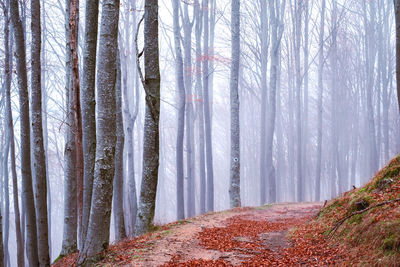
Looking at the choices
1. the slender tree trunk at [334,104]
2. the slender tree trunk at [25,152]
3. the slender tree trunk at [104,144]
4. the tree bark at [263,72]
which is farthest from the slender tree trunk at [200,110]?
the slender tree trunk at [104,144]

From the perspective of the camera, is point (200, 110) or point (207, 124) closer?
point (207, 124)

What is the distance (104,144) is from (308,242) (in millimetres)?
3711

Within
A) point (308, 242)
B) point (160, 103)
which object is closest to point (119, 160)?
point (308, 242)

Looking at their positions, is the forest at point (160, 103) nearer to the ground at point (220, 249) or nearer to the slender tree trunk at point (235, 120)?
the slender tree trunk at point (235, 120)

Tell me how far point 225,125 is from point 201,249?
40.5 m

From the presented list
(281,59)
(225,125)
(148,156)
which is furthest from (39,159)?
(225,125)

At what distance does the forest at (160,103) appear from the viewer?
6.49m

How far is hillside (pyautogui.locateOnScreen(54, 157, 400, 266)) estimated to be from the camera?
3.73 meters

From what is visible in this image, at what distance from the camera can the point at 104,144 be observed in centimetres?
518

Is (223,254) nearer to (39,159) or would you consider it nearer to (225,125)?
(39,159)

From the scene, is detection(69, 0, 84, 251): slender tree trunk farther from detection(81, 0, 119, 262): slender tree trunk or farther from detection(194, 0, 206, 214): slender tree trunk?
detection(194, 0, 206, 214): slender tree trunk

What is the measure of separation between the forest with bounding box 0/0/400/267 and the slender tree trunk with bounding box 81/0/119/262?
0.07 ft

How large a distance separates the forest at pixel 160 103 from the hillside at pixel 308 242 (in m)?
0.15

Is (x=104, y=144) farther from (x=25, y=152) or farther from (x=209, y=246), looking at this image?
(x=25, y=152)
